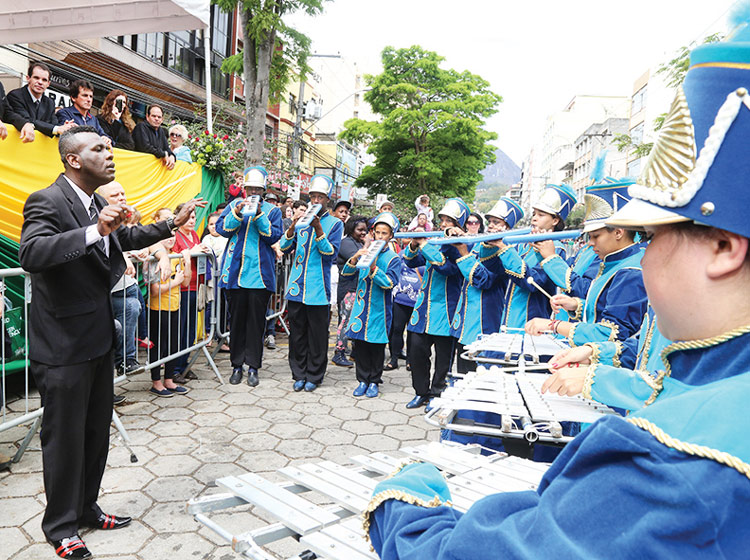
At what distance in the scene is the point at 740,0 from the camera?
106cm

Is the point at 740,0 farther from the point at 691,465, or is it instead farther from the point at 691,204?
the point at 691,465

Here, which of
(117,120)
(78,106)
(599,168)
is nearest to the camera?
(599,168)

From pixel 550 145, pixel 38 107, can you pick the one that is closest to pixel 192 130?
pixel 38 107

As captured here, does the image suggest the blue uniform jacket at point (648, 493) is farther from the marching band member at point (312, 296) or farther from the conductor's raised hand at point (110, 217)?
the marching band member at point (312, 296)

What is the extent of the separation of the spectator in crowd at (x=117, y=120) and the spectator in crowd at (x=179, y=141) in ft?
2.87

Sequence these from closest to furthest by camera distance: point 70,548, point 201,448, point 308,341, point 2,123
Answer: point 70,548 → point 201,448 → point 2,123 → point 308,341

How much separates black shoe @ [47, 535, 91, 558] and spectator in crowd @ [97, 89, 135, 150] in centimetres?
528

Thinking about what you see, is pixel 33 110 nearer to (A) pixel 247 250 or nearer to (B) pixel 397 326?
(A) pixel 247 250

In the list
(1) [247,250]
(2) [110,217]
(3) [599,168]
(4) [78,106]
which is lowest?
(1) [247,250]

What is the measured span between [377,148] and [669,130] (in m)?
27.0

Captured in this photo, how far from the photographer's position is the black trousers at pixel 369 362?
20.6ft

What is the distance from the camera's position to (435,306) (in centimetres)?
578

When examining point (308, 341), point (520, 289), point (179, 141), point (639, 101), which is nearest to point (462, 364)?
point (520, 289)

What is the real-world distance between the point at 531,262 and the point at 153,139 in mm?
5240
